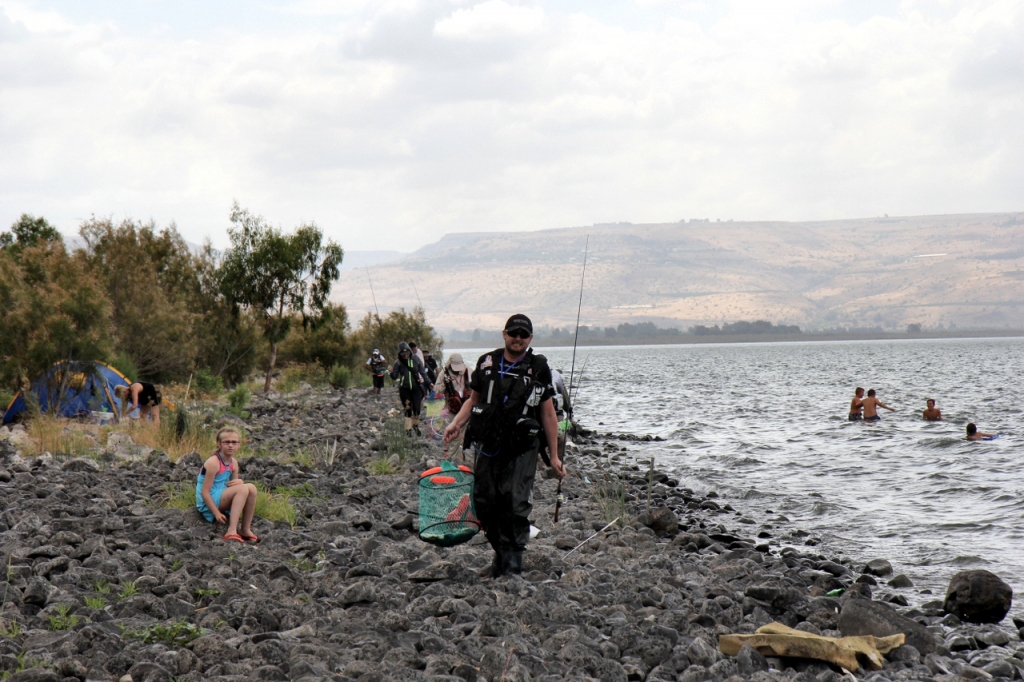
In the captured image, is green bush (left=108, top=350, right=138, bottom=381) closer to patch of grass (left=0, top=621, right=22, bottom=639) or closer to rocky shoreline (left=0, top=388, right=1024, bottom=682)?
rocky shoreline (left=0, top=388, right=1024, bottom=682)

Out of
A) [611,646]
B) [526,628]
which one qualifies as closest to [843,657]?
[611,646]

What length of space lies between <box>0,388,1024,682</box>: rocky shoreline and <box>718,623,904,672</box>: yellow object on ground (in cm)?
8

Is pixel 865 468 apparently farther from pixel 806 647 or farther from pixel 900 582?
pixel 806 647

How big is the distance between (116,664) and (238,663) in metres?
0.60

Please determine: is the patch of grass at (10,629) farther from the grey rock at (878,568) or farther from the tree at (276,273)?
the tree at (276,273)

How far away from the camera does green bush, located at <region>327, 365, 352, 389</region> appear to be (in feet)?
143

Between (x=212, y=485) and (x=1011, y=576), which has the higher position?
(x=212, y=485)

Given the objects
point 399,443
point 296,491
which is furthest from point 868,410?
point 296,491

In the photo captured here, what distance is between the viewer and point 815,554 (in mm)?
11156

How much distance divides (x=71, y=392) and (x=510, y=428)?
563 inches

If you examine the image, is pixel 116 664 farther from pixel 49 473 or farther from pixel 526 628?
pixel 49 473

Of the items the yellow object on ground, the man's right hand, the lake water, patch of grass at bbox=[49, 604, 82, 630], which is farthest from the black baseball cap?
the lake water

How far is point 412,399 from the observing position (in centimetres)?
1844

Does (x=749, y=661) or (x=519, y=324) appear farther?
(x=519, y=324)
